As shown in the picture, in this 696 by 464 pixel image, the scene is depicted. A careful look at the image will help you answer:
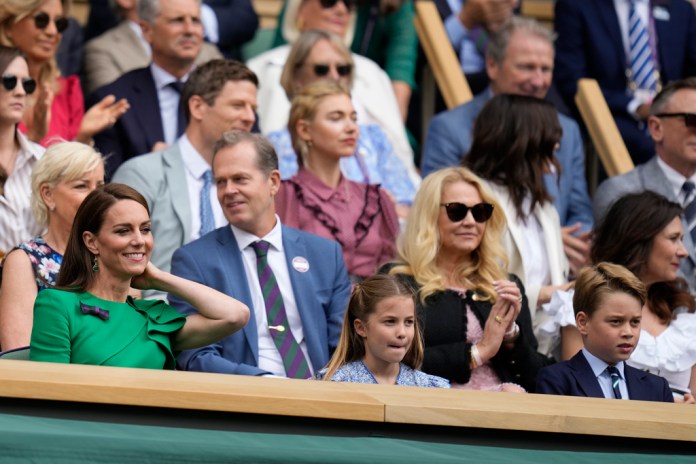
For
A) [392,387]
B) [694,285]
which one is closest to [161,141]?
[694,285]

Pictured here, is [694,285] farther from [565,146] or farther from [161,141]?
[161,141]

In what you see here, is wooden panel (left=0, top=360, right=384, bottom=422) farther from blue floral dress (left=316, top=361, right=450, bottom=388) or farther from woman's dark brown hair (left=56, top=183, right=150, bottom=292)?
blue floral dress (left=316, top=361, right=450, bottom=388)

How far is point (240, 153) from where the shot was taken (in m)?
5.68

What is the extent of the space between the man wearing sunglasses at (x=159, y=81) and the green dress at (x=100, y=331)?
236 centimetres

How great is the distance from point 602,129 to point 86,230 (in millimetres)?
3975

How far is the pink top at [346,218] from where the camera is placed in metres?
6.36

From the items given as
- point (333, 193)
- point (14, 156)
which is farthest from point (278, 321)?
point (14, 156)

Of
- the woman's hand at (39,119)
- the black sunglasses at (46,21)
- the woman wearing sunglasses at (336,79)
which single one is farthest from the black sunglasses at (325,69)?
the woman's hand at (39,119)

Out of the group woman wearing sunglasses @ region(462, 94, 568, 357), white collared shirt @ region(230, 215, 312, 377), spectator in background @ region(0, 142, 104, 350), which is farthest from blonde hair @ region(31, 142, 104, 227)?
woman wearing sunglasses @ region(462, 94, 568, 357)

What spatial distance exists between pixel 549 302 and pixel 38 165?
2068mm

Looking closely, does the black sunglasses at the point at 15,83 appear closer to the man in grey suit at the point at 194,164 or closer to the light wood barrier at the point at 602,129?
the man in grey suit at the point at 194,164

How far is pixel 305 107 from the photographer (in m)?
6.68

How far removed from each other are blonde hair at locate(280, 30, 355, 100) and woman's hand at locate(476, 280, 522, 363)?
217 centimetres

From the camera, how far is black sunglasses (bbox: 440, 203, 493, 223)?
586 centimetres
